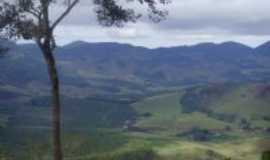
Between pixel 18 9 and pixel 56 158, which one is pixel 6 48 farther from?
pixel 56 158

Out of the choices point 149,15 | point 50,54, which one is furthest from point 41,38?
point 149,15

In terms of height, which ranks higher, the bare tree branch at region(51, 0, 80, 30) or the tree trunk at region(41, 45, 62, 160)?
the bare tree branch at region(51, 0, 80, 30)

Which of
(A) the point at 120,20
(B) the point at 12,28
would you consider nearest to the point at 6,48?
(B) the point at 12,28

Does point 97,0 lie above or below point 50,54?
above

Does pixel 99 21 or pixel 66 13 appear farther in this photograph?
pixel 99 21

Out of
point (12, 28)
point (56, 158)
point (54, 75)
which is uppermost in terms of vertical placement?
point (12, 28)

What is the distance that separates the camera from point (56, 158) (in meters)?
31.4

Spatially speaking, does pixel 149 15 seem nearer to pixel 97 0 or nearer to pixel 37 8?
pixel 97 0

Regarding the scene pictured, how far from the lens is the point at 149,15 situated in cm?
3434

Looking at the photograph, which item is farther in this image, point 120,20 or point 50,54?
point 120,20

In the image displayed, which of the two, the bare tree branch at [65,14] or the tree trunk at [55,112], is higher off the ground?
the bare tree branch at [65,14]

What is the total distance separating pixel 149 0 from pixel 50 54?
6.23 metres

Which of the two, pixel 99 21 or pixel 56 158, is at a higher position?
pixel 99 21

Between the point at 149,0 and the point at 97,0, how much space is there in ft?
9.38
